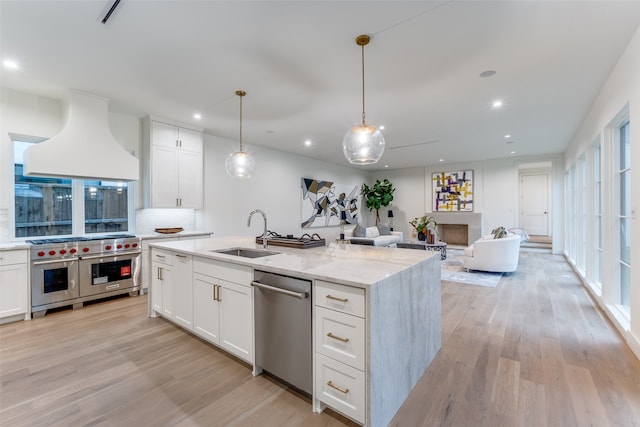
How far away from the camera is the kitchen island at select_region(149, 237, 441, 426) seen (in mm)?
1548

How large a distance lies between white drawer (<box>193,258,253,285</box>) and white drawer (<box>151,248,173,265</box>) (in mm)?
507

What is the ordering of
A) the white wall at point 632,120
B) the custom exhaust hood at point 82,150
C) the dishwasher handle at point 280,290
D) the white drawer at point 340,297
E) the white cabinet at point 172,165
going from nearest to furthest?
the white drawer at point 340,297 < the dishwasher handle at point 280,290 < the white wall at point 632,120 < the custom exhaust hood at point 82,150 < the white cabinet at point 172,165

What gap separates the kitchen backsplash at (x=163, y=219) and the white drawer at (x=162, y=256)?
5.59 ft

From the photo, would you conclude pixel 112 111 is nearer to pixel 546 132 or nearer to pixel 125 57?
pixel 125 57

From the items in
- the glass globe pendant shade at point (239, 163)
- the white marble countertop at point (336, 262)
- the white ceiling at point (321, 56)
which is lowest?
the white marble countertop at point (336, 262)

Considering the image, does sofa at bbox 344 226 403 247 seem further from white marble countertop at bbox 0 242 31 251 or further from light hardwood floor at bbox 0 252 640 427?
white marble countertop at bbox 0 242 31 251

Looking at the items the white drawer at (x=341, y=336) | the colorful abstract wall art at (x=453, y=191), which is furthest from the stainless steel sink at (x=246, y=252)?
the colorful abstract wall art at (x=453, y=191)

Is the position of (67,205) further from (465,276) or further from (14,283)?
(465,276)

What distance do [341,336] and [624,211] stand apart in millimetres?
3481

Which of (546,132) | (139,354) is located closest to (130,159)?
(139,354)

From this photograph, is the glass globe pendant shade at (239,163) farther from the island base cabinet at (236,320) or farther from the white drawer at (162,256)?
the island base cabinet at (236,320)

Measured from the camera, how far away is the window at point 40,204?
143 inches

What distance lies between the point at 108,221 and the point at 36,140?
4.45ft

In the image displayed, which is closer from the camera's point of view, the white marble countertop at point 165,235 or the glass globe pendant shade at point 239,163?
the glass globe pendant shade at point 239,163
